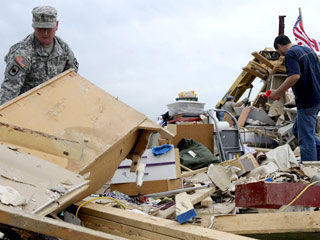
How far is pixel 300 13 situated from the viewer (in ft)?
39.5

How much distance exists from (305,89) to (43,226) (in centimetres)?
432

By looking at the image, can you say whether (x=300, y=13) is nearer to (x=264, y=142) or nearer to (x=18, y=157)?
(x=264, y=142)

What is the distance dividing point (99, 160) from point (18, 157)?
20.2 inches

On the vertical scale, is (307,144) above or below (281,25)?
below

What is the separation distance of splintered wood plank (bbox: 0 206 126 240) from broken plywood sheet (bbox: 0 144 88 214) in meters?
0.18

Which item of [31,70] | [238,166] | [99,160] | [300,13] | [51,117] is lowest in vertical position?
[238,166]

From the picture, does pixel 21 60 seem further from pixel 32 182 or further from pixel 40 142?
pixel 32 182

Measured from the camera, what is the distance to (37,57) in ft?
12.9

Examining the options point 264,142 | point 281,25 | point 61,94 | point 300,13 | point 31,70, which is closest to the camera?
point 61,94

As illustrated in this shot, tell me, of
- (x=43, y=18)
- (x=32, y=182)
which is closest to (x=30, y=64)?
(x=43, y=18)

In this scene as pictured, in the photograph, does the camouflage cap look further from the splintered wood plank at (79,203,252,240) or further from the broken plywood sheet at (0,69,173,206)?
the splintered wood plank at (79,203,252,240)

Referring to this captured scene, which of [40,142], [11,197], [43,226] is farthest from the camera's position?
[40,142]

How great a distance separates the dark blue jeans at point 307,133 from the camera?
518 cm

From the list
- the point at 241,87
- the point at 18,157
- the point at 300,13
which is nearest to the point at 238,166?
the point at 18,157
